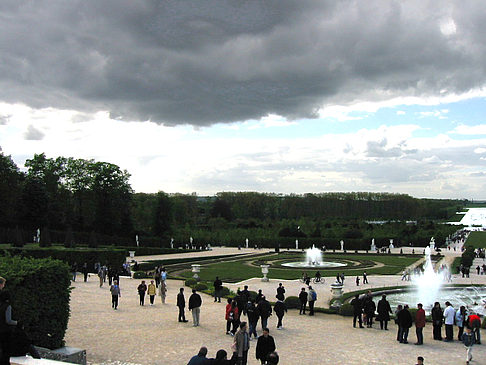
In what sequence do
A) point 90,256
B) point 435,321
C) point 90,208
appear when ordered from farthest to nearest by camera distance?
point 90,208 → point 90,256 → point 435,321

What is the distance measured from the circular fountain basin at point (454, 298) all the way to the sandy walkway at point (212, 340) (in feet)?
21.6

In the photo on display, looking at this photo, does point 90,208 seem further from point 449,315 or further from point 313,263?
point 449,315

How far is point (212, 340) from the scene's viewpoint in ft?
43.4

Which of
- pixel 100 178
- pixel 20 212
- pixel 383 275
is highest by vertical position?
pixel 100 178

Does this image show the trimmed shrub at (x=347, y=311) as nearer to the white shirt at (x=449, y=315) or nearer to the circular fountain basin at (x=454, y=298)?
the white shirt at (x=449, y=315)

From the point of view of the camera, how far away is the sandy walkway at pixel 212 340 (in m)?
11.7

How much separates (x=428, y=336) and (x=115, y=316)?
10660 millimetres

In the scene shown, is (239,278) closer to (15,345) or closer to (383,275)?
(383,275)

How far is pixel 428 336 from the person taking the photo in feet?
48.7

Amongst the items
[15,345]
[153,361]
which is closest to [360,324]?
[153,361]

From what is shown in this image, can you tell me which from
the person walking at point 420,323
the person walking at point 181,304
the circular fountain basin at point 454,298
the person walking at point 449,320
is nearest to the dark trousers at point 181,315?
the person walking at point 181,304

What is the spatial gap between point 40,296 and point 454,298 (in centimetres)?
2167

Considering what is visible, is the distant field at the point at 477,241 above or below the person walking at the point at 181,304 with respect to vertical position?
below

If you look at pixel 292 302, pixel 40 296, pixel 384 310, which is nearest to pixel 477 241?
pixel 292 302
